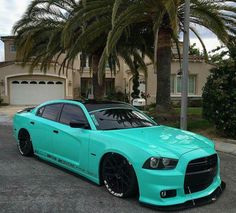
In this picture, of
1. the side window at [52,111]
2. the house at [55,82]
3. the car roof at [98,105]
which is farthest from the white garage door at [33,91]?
the car roof at [98,105]

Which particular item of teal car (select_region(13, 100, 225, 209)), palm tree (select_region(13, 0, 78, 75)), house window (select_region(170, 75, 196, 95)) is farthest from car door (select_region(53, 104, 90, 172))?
house window (select_region(170, 75, 196, 95))

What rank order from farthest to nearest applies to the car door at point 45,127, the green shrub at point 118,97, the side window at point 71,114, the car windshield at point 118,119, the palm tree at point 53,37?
the green shrub at point 118,97
the palm tree at point 53,37
the car door at point 45,127
the side window at point 71,114
the car windshield at point 118,119

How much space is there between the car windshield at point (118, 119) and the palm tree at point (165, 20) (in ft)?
14.4

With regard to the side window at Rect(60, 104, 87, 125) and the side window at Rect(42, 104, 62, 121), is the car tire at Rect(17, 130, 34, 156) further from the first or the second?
the side window at Rect(60, 104, 87, 125)

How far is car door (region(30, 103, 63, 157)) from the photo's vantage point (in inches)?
266

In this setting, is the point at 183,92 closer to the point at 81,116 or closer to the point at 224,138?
the point at 224,138

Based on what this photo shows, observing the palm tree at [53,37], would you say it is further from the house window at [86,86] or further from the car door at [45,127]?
the house window at [86,86]

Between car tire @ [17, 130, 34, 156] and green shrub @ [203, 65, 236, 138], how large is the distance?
594 centimetres

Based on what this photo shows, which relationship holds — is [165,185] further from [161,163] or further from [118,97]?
[118,97]

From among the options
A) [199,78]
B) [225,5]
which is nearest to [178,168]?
[225,5]

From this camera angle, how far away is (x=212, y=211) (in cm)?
455

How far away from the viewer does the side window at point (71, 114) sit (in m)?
6.27

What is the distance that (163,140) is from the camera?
16.7 ft

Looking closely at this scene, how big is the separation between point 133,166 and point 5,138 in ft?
23.7
